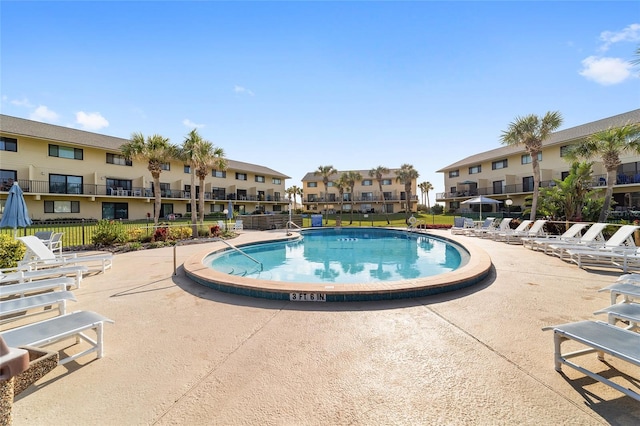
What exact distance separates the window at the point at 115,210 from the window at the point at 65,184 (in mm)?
2996

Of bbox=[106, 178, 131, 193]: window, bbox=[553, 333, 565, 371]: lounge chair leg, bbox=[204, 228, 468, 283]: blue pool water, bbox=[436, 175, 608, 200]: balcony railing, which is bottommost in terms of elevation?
bbox=[204, 228, 468, 283]: blue pool water

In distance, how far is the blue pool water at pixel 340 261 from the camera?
9.10 m

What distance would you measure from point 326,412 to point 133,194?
34.0 meters

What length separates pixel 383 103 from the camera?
16.6m

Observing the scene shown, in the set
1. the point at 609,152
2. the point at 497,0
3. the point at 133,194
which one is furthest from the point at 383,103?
the point at 133,194

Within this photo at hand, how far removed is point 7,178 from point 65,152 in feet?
15.2

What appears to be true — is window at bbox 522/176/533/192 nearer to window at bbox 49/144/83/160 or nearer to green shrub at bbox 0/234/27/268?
green shrub at bbox 0/234/27/268

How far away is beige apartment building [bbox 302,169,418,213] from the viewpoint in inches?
2067

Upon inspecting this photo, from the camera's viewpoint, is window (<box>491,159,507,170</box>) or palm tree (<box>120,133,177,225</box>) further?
window (<box>491,159,507,170</box>)

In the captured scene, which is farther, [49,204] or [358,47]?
[49,204]

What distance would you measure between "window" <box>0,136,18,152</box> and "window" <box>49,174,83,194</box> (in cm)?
313

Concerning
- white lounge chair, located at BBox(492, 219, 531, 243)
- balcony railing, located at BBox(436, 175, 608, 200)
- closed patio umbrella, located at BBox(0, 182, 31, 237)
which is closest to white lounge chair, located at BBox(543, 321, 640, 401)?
closed patio umbrella, located at BBox(0, 182, 31, 237)

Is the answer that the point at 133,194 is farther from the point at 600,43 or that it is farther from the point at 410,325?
the point at 600,43

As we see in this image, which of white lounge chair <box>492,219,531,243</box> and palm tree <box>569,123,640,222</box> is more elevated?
palm tree <box>569,123,640,222</box>
